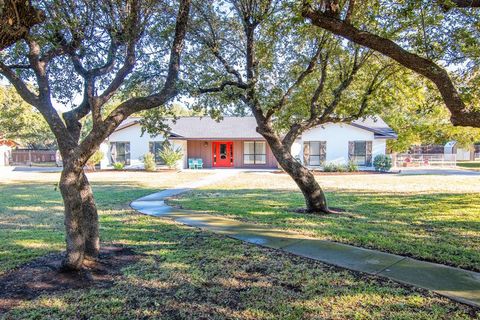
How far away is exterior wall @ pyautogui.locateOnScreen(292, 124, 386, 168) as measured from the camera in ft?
85.1

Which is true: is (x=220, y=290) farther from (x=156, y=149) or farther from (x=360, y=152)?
(x=156, y=149)

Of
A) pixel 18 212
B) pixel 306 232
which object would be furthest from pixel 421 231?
pixel 18 212

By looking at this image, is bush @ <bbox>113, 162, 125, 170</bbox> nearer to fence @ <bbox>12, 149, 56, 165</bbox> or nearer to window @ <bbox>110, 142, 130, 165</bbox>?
window @ <bbox>110, 142, 130, 165</bbox>

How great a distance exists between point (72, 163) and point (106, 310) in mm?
1980

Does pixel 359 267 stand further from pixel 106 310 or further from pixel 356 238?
pixel 106 310

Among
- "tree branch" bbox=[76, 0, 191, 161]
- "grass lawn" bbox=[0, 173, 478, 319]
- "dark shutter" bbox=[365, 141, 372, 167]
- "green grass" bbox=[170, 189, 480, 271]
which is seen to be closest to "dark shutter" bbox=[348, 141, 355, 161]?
"dark shutter" bbox=[365, 141, 372, 167]

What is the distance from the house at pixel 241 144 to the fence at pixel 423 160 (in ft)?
18.6

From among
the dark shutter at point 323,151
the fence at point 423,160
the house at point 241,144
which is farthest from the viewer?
the fence at point 423,160

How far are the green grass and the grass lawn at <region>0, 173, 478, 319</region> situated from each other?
1.67 meters

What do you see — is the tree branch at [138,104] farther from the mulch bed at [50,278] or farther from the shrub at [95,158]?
the shrub at [95,158]

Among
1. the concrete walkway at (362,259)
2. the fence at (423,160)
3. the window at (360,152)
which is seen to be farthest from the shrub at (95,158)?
Result: the fence at (423,160)

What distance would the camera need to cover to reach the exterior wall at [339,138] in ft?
85.1

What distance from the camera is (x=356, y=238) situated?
20.4 feet

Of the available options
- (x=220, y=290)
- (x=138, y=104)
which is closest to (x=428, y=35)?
(x=138, y=104)
